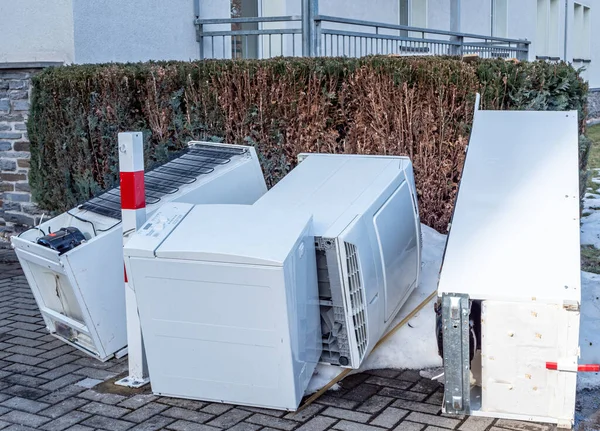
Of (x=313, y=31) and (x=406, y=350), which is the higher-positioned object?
(x=313, y=31)

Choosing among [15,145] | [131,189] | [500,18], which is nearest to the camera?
[131,189]

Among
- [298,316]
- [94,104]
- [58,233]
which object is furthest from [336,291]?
[94,104]

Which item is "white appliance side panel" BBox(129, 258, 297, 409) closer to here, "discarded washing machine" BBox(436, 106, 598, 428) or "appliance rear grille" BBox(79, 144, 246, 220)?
"discarded washing machine" BBox(436, 106, 598, 428)

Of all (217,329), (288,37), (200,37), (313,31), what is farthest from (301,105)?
(288,37)

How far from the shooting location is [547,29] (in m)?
21.8

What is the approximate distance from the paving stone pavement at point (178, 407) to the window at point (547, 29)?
59.8 feet

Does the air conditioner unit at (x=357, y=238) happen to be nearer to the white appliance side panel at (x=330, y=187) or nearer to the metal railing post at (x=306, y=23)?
the white appliance side panel at (x=330, y=187)

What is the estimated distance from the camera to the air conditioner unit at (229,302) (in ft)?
12.9

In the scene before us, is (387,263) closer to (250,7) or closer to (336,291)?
(336,291)

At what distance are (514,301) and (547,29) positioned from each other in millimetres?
19566

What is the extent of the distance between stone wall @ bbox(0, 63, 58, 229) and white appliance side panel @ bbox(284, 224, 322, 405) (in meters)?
4.95

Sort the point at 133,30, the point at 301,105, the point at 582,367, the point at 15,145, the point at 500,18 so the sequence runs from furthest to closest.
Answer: the point at 500,18 < the point at 133,30 < the point at 15,145 < the point at 301,105 < the point at 582,367

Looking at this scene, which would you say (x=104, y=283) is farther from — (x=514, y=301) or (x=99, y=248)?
(x=514, y=301)

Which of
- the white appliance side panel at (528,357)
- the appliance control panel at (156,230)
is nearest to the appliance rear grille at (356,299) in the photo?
the white appliance side panel at (528,357)
